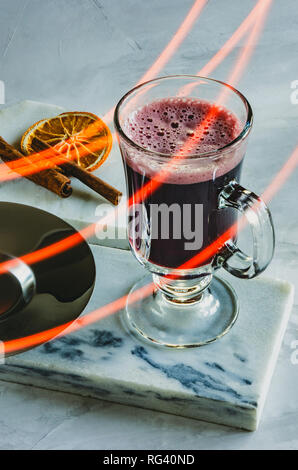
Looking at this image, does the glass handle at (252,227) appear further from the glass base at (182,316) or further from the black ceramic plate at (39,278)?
the black ceramic plate at (39,278)

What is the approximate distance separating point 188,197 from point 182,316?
0.25 meters

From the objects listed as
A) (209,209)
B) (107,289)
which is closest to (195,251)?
(209,209)

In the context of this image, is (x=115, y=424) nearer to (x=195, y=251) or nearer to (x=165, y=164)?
(x=195, y=251)

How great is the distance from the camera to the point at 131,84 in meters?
1.59

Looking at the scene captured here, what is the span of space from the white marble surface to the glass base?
0.11 m

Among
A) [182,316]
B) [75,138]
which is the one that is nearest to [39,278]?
[182,316]

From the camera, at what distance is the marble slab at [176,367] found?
95cm

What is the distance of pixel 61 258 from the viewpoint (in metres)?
1.10

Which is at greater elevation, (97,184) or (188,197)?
(188,197)

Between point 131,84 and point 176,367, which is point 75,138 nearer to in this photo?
point 131,84

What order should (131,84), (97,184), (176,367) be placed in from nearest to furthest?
(176,367), (97,184), (131,84)

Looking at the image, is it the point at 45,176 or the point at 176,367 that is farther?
the point at 45,176

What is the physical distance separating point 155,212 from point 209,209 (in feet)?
0.25

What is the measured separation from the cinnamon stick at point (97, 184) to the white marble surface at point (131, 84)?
0.25 meters
